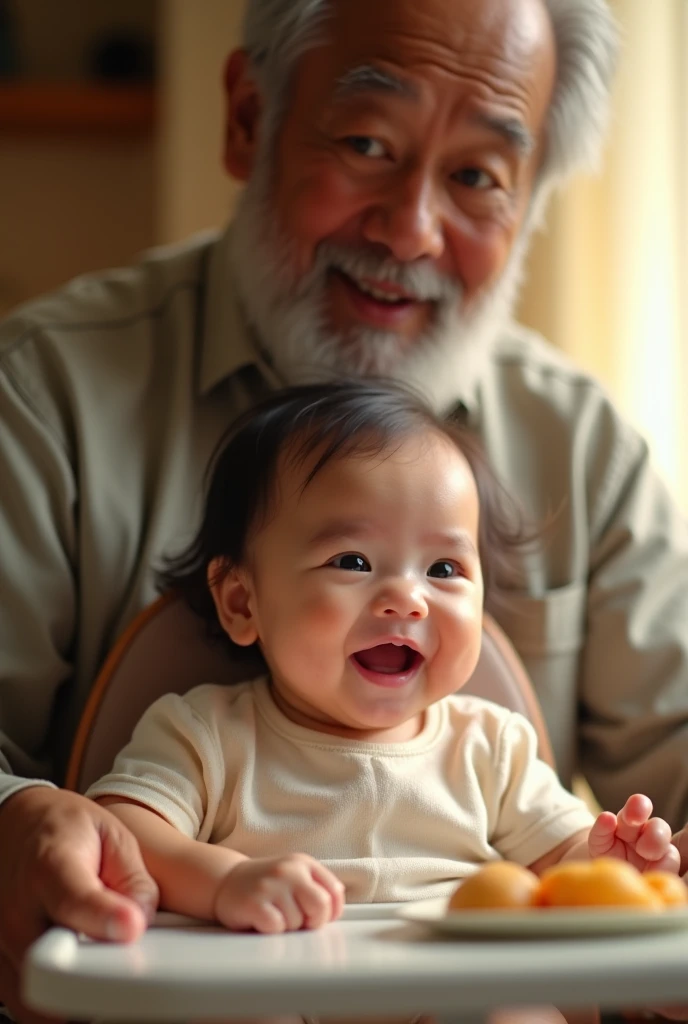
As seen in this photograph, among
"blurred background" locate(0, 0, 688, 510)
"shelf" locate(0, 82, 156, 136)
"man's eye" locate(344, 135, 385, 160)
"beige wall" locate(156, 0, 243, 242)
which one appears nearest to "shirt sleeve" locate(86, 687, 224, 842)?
"man's eye" locate(344, 135, 385, 160)

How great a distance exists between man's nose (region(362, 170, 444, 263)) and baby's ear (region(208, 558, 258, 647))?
466 millimetres

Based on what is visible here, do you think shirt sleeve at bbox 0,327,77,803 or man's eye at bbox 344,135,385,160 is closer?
shirt sleeve at bbox 0,327,77,803

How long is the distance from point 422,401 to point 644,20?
122cm

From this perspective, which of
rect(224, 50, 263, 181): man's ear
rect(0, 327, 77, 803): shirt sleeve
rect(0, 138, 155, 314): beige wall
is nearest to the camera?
rect(0, 327, 77, 803): shirt sleeve

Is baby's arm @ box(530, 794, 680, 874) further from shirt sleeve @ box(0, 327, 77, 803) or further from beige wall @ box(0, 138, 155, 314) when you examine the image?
beige wall @ box(0, 138, 155, 314)

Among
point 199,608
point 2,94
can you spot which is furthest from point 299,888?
point 2,94

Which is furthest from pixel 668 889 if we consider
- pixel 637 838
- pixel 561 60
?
pixel 561 60

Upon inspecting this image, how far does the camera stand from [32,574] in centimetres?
138

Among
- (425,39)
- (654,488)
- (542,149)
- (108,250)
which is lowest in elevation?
(108,250)

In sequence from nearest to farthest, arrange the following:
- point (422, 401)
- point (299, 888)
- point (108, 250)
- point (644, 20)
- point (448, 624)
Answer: point (299, 888), point (448, 624), point (422, 401), point (644, 20), point (108, 250)

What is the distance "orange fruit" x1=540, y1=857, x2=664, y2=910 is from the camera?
790mm

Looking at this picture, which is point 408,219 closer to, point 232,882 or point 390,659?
point 390,659

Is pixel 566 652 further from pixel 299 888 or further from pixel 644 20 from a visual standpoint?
pixel 644 20

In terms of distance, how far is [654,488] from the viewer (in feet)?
5.29
